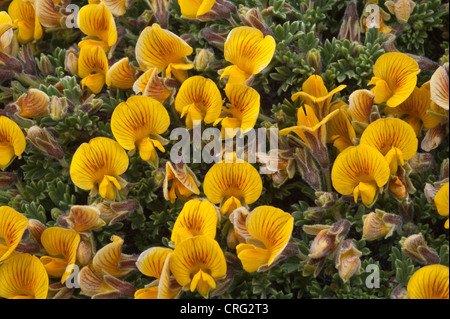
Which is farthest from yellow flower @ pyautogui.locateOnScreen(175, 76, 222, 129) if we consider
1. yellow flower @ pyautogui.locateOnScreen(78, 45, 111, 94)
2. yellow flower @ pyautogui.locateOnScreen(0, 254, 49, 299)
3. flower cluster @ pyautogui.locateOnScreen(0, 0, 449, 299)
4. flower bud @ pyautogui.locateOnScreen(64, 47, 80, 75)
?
yellow flower @ pyautogui.locateOnScreen(0, 254, 49, 299)

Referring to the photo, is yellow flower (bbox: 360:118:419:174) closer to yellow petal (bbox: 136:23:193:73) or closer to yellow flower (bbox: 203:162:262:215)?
yellow flower (bbox: 203:162:262:215)

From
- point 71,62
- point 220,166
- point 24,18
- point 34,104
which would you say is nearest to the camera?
point 220,166

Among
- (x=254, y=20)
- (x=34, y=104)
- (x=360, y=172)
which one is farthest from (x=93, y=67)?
(x=360, y=172)

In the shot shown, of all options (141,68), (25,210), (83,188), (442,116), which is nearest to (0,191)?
(25,210)

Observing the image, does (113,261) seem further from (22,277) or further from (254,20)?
(254,20)

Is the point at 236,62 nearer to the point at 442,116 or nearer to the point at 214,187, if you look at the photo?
the point at 214,187

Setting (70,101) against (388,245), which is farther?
(70,101)
